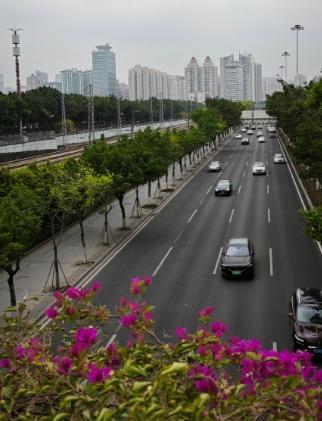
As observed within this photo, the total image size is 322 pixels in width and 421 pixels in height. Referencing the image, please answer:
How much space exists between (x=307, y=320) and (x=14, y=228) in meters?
9.51

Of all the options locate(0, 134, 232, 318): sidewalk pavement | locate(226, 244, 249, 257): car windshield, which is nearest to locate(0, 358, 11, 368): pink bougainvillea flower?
locate(0, 134, 232, 318): sidewalk pavement

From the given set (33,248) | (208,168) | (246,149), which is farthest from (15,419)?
(246,149)

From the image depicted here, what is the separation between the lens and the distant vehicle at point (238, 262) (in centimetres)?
2256

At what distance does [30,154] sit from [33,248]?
106 ft

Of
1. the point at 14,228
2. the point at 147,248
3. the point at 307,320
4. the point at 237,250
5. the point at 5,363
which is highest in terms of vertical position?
the point at 5,363

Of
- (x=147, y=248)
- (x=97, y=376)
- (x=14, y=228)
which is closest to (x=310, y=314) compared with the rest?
(x=14, y=228)

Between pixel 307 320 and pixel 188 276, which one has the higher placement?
pixel 307 320

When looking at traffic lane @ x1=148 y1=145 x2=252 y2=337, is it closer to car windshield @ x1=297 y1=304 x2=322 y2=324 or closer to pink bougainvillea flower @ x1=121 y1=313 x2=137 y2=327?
car windshield @ x1=297 y1=304 x2=322 y2=324

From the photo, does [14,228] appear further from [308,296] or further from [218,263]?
[218,263]

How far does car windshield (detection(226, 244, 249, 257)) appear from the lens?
23484mm

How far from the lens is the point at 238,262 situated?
2280cm

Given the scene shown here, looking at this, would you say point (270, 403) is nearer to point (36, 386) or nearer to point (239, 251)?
point (36, 386)

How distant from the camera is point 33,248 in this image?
29.6 m

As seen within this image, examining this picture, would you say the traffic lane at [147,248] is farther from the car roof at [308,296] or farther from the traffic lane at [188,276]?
the car roof at [308,296]
